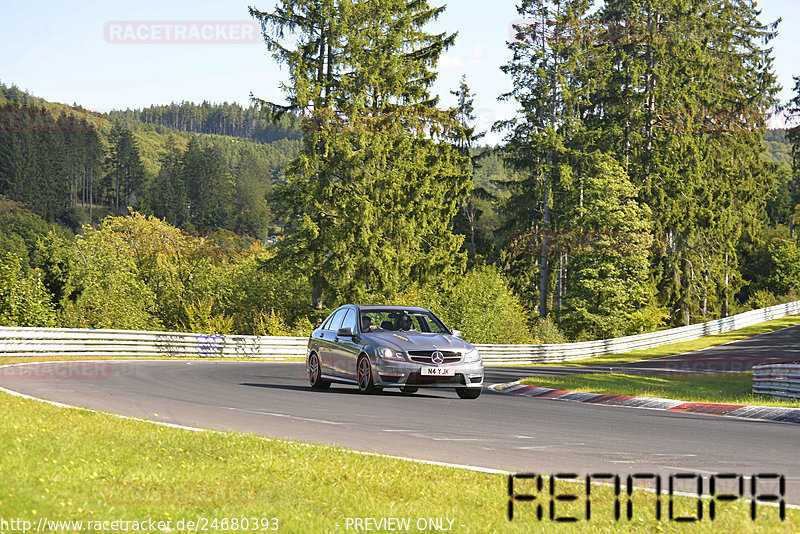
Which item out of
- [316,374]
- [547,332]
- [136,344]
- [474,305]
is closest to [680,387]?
[316,374]

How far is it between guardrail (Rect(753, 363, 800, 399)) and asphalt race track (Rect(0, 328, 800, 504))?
5.34 meters

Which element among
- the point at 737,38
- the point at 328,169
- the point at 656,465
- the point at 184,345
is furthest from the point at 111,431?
the point at 737,38

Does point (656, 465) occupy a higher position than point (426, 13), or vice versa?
point (426, 13)

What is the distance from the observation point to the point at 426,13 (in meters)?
51.4

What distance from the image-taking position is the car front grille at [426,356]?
16531mm

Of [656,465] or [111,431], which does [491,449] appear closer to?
[656,465]

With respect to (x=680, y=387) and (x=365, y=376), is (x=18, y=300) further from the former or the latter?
(x=680, y=387)

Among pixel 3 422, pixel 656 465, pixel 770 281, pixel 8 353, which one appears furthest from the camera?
pixel 770 281

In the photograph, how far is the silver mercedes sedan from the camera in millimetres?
16547

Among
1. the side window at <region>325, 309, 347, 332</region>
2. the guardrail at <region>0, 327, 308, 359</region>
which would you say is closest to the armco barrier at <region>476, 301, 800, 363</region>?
the guardrail at <region>0, 327, 308, 359</region>

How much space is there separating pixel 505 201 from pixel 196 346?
1386 inches

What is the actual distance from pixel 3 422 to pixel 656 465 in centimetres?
685

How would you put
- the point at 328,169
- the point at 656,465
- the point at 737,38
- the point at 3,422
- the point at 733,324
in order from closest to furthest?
the point at 656,465 < the point at 3,422 < the point at 328,169 < the point at 733,324 < the point at 737,38

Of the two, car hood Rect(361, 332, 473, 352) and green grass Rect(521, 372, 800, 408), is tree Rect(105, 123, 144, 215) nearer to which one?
green grass Rect(521, 372, 800, 408)
